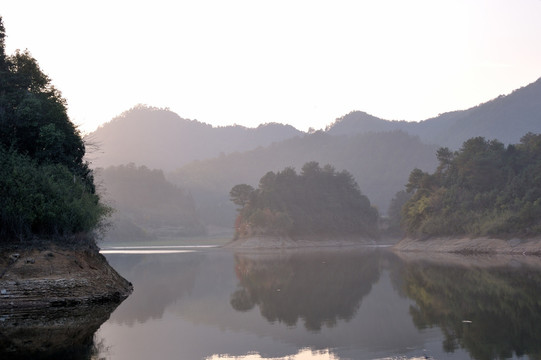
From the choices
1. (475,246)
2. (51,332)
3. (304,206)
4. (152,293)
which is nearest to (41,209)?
(152,293)

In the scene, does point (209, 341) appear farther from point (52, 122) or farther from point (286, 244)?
point (286, 244)

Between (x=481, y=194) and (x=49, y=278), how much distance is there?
254 feet

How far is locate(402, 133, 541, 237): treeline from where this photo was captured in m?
79.7

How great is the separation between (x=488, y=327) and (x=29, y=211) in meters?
23.9

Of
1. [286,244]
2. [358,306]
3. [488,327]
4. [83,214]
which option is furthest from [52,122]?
[286,244]

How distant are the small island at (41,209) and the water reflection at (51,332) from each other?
0.94 ft

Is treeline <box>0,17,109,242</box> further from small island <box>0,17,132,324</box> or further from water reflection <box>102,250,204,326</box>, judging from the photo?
water reflection <box>102,250,204,326</box>

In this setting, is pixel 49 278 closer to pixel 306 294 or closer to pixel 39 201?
pixel 39 201

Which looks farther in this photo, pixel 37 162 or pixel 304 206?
pixel 304 206

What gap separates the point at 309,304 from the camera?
3009 centimetres

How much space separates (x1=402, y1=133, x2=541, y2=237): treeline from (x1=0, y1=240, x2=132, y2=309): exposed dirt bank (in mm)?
60169

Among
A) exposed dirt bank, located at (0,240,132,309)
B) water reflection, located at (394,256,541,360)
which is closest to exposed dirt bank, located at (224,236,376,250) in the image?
water reflection, located at (394,256,541,360)

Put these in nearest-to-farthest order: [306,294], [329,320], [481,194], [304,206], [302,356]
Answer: [302,356] < [329,320] < [306,294] < [481,194] < [304,206]

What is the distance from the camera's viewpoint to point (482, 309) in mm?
26125
